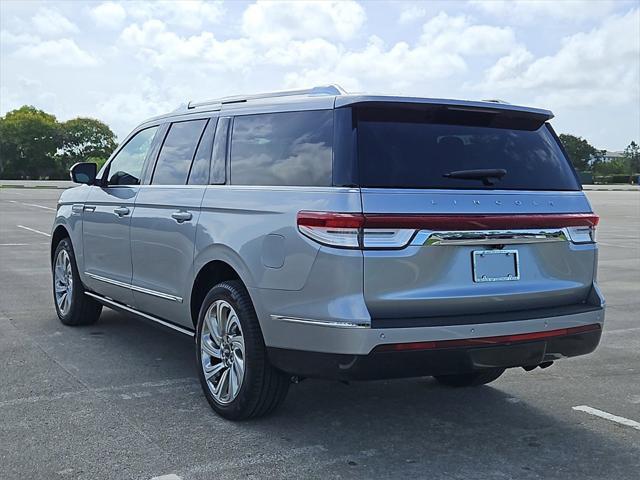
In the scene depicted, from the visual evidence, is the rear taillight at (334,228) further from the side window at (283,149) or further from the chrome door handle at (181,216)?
the chrome door handle at (181,216)

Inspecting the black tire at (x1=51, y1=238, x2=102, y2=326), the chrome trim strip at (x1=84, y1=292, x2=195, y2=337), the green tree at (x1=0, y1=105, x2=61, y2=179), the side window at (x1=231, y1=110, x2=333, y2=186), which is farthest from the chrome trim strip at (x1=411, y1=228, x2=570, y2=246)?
the green tree at (x1=0, y1=105, x2=61, y2=179)

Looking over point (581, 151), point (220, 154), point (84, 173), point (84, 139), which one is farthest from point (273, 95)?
point (581, 151)

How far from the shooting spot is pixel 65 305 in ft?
24.2

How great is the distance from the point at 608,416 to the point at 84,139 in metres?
105

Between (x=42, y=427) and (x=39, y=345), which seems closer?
(x=42, y=427)

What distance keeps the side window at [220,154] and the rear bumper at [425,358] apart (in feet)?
4.20

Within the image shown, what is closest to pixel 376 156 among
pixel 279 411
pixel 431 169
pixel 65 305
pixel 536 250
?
pixel 431 169

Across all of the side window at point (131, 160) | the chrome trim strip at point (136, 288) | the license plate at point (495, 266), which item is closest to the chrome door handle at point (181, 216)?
the chrome trim strip at point (136, 288)

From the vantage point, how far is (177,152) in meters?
5.59

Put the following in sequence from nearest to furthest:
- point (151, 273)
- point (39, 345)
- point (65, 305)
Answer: point (151, 273) → point (39, 345) → point (65, 305)

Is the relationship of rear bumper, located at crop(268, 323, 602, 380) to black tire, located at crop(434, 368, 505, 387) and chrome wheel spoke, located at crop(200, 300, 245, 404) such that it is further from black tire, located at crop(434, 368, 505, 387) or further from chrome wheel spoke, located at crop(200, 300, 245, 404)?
black tire, located at crop(434, 368, 505, 387)

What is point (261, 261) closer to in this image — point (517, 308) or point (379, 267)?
point (379, 267)

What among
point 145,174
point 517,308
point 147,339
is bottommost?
point 147,339

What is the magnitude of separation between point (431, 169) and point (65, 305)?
175 inches
